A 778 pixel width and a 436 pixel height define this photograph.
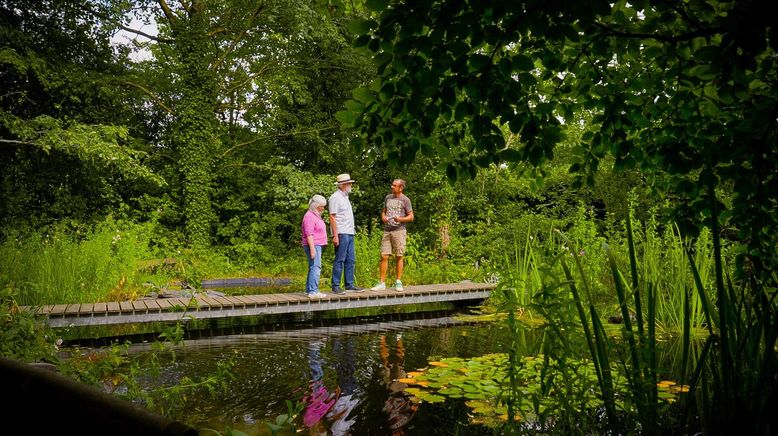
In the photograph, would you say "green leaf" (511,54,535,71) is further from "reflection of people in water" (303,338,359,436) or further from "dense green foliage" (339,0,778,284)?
"reflection of people in water" (303,338,359,436)

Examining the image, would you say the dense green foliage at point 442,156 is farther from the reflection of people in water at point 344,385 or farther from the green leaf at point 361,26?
the reflection of people in water at point 344,385

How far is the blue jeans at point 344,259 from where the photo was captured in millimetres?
8773

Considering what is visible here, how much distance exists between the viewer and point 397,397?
456cm

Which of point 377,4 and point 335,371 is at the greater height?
point 377,4

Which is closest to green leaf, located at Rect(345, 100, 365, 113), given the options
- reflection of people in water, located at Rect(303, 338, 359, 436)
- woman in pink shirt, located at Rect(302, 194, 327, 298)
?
reflection of people in water, located at Rect(303, 338, 359, 436)

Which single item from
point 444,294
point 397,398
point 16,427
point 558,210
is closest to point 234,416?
point 397,398

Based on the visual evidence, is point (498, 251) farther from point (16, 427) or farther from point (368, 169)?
point (16, 427)

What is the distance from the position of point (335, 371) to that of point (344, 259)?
3.68 metres

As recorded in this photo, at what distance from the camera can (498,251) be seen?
42.3 feet

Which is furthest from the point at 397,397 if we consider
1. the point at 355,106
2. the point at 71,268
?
the point at 71,268

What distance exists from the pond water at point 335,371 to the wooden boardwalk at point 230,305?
340 millimetres

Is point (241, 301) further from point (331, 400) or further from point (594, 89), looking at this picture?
point (594, 89)

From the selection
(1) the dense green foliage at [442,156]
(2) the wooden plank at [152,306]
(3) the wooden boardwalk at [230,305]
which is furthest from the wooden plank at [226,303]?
(1) the dense green foliage at [442,156]

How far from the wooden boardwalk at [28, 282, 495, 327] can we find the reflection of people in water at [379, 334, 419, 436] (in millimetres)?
2065
